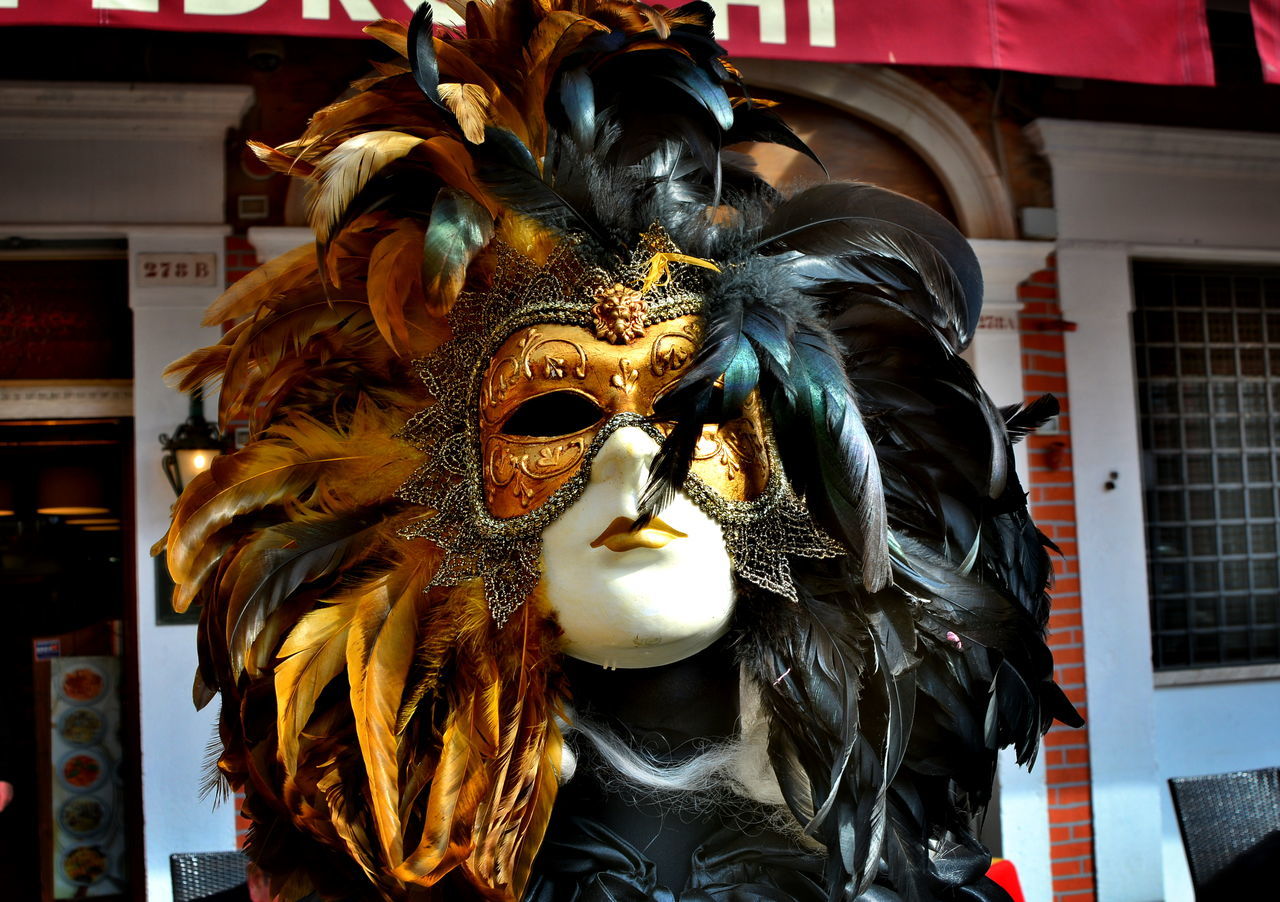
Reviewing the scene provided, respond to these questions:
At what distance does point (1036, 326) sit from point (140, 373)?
10.2ft

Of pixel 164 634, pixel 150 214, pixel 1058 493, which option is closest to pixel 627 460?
pixel 164 634

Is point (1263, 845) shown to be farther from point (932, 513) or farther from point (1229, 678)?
point (932, 513)

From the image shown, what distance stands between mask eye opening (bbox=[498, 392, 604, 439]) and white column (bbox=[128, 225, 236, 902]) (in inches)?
87.9

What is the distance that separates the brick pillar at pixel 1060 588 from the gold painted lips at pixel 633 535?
9.74 ft

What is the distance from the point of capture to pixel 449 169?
168 cm

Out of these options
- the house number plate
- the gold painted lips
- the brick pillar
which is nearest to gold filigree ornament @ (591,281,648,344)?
the gold painted lips

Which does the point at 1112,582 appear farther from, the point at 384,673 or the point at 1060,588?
the point at 384,673

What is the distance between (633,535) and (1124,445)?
3.31 m

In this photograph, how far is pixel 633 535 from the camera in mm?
1483

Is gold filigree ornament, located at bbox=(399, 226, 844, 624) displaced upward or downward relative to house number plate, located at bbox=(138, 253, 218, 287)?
downward

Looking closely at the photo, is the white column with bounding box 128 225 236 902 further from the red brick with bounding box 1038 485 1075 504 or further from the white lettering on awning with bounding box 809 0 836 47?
the red brick with bounding box 1038 485 1075 504

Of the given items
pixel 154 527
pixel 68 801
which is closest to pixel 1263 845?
pixel 154 527

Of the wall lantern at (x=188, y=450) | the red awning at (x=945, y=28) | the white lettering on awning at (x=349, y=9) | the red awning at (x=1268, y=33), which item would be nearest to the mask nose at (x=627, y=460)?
the red awning at (x=945, y=28)

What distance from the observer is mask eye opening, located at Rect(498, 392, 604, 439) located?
1.62 m
